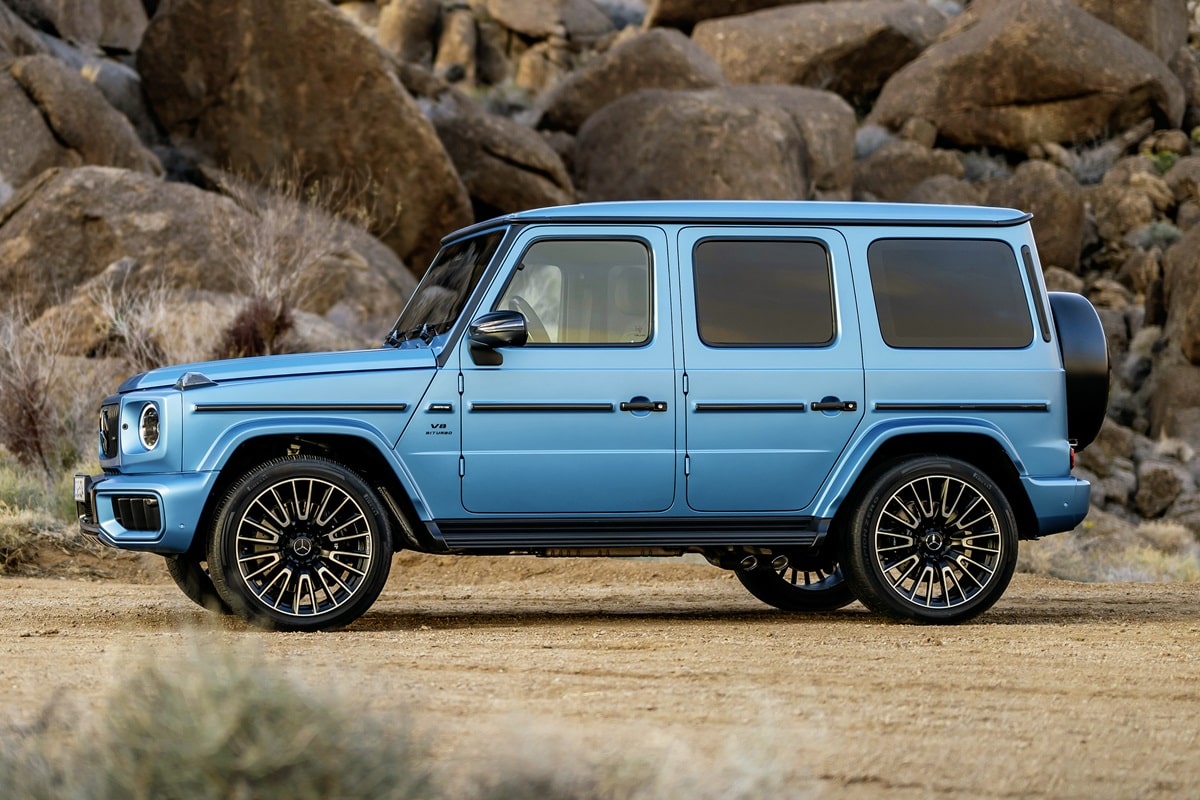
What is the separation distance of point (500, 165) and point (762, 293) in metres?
20.3

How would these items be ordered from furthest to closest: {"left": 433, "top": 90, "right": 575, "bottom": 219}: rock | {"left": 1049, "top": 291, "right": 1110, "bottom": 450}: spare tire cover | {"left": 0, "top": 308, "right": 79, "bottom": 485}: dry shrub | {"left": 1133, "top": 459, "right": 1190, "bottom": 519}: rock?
{"left": 433, "top": 90, "right": 575, "bottom": 219}: rock → {"left": 1133, "top": 459, "right": 1190, "bottom": 519}: rock → {"left": 0, "top": 308, "right": 79, "bottom": 485}: dry shrub → {"left": 1049, "top": 291, "right": 1110, "bottom": 450}: spare tire cover

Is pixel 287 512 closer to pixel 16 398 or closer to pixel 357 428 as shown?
pixel 357 428

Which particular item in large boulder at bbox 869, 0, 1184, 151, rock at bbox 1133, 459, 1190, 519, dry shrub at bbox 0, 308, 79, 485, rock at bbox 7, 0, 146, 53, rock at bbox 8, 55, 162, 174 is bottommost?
rock at bbox 1133, 459, 1190, 519

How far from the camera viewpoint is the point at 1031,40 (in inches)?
1420

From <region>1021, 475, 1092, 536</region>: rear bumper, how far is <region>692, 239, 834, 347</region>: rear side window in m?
1.41

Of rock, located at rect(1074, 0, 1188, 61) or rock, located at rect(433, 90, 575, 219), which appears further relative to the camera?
rock, located at rect(1074, 0, 1188, 61)

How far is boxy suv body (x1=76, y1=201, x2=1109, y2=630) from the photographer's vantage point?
7.72 metres

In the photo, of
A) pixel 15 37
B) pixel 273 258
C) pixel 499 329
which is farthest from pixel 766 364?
pixel 15 37

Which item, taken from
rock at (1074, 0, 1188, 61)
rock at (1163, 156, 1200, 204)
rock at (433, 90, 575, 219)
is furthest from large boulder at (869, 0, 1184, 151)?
rock at (433, 90, 575, 219)

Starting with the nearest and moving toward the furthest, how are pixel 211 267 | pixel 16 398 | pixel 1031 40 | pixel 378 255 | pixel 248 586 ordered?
pixel 248 586 < pixel 16 398 < pixel 211 267 < pixel 378 255 < pixel 1031 40

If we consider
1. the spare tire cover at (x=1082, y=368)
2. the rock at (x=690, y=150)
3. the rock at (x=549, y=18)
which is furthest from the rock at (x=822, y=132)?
the spare tire cover at (x=1082, y=368)

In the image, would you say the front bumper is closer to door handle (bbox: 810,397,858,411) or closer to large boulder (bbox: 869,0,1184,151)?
door handle (bbox: 810,397,858,411)

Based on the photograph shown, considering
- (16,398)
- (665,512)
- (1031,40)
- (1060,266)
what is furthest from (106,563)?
(1031,40)

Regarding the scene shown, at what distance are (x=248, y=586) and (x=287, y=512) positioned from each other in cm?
40
